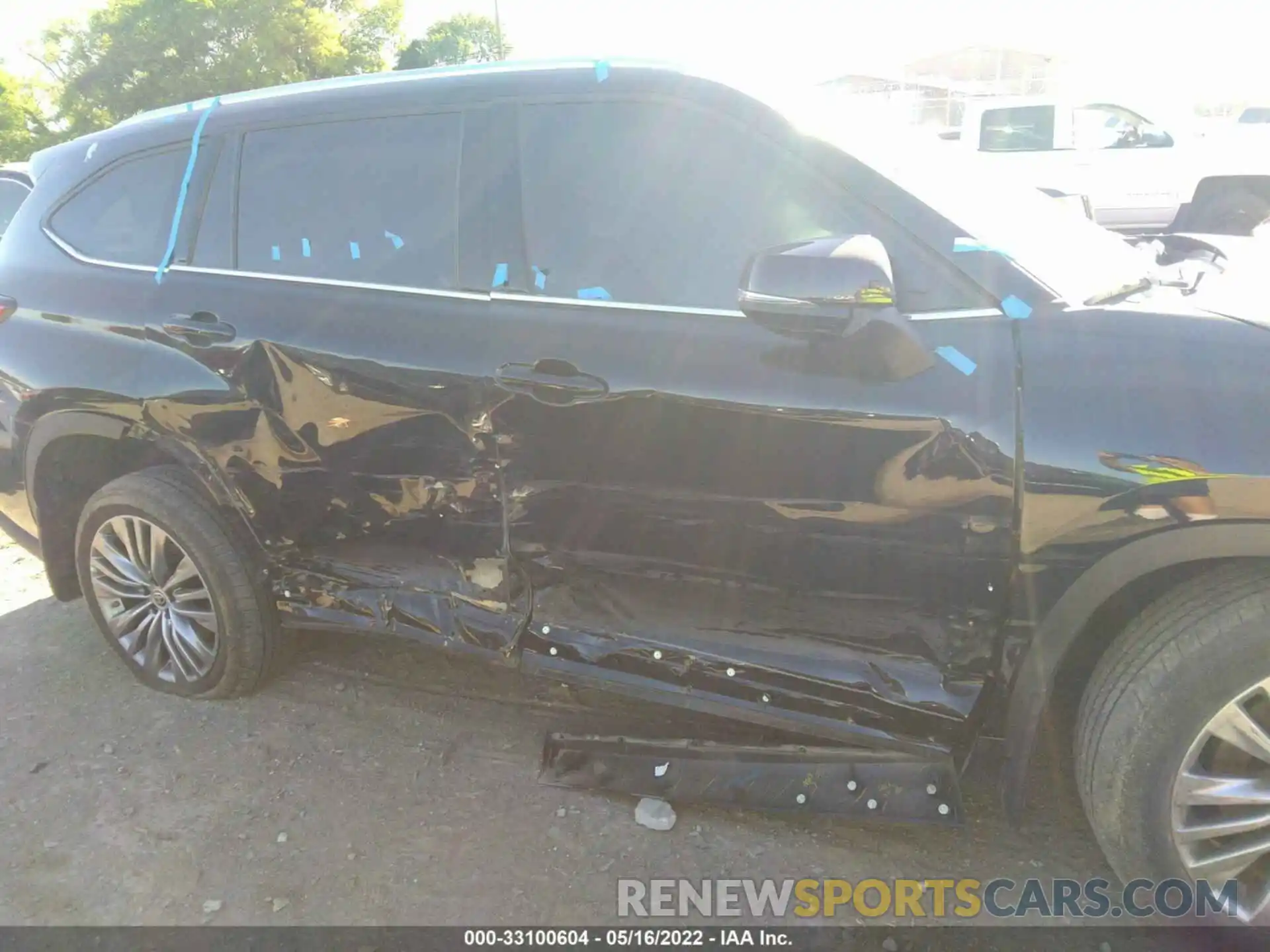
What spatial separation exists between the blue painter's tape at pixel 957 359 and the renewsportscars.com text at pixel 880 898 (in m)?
1.29

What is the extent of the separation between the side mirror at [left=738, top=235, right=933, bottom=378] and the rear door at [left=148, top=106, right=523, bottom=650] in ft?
2.58

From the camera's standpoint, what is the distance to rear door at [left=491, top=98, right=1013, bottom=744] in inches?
76.4

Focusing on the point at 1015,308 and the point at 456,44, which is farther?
the point at 456,44

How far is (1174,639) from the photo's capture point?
182cm

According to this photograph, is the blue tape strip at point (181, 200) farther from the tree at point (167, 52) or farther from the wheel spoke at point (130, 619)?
the tree at point (167, 52)

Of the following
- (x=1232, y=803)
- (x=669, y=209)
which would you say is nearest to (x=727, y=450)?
(x=669, y=209)

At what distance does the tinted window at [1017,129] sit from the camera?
33.6 ft

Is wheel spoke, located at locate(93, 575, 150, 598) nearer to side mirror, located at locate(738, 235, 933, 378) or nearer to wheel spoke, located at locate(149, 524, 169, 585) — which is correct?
wheel spoke, located at locate(149, 524, 169, 585)

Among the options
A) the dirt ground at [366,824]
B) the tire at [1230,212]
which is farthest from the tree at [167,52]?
the dirt ground at [366,824]

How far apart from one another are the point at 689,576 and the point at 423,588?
848mm

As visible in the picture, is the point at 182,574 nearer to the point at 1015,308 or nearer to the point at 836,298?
the point at 836,298

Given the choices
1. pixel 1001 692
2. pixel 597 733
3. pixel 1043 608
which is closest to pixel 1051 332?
pixel 1043 608

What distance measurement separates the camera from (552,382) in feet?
7.32

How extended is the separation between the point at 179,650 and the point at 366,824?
101 cm
